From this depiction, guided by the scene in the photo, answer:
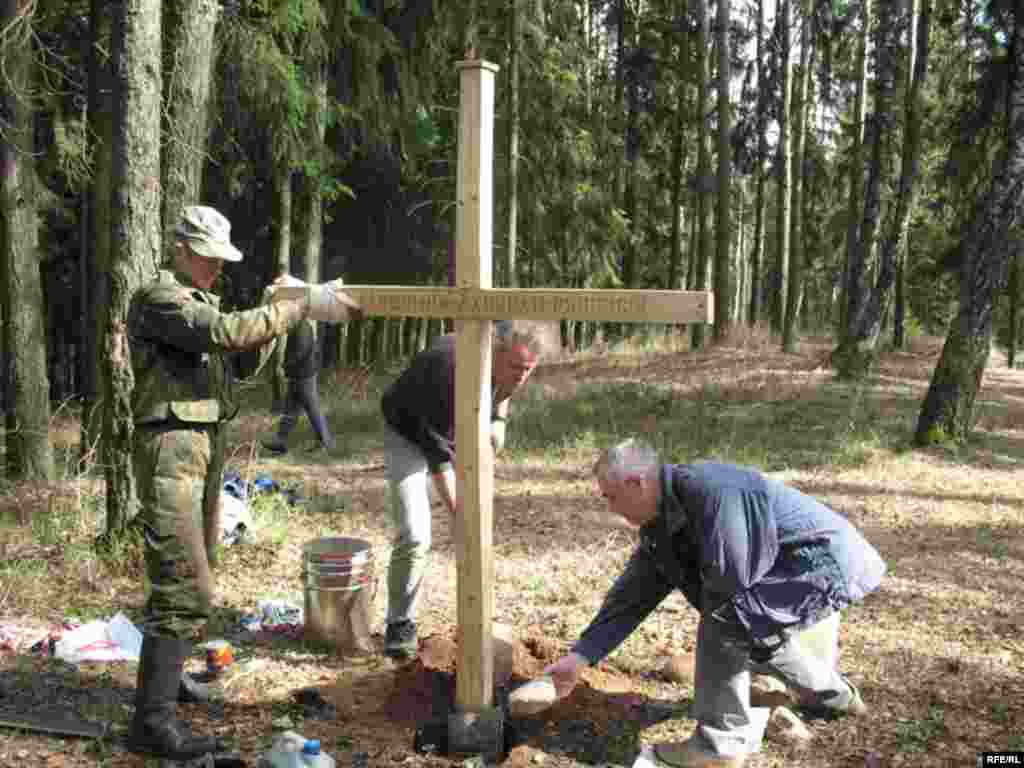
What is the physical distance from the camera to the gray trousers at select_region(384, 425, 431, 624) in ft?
15.4

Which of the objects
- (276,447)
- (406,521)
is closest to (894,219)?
(276,447)

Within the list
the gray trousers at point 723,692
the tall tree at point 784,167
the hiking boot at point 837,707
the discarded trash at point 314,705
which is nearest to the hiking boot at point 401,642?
the discarded trash at point 314,705

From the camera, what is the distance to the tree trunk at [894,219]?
44.8 ft

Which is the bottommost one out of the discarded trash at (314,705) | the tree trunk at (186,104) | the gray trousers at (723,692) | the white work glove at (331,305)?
the discarded trash at (314,705)

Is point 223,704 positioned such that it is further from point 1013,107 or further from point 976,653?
point 1013,107

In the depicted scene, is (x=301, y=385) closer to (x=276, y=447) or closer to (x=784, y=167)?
(x=276, y=447)

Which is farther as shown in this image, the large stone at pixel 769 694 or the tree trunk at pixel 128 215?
the tree trunk at pixel 128 215

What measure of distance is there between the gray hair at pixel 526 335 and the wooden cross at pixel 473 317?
21cm

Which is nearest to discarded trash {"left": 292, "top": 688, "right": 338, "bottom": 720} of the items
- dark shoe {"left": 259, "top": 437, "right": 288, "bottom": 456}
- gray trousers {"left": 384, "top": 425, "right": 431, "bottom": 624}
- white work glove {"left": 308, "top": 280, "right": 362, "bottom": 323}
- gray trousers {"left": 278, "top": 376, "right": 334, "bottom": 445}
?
gray trousers {"left": 384, "top": 425, "right": 431, "bottom": 624}

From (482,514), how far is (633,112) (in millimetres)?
22445

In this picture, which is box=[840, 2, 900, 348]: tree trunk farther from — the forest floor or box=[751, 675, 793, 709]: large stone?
box=[751, 675, 793, 709]: large stone

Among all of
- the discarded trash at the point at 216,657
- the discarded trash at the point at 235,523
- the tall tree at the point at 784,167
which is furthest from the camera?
the tall tree at the point at 784,167

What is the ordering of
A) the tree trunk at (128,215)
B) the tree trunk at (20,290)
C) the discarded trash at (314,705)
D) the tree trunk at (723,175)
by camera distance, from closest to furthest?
1. the discarded trash at (314,705)
2. the tree trunk at (128,215)
3. the tree trunk at (20,290)
4. the tree trunk at (723,175)

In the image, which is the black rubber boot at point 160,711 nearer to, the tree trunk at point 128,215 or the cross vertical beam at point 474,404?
the cross vertical beam at point 474,404
